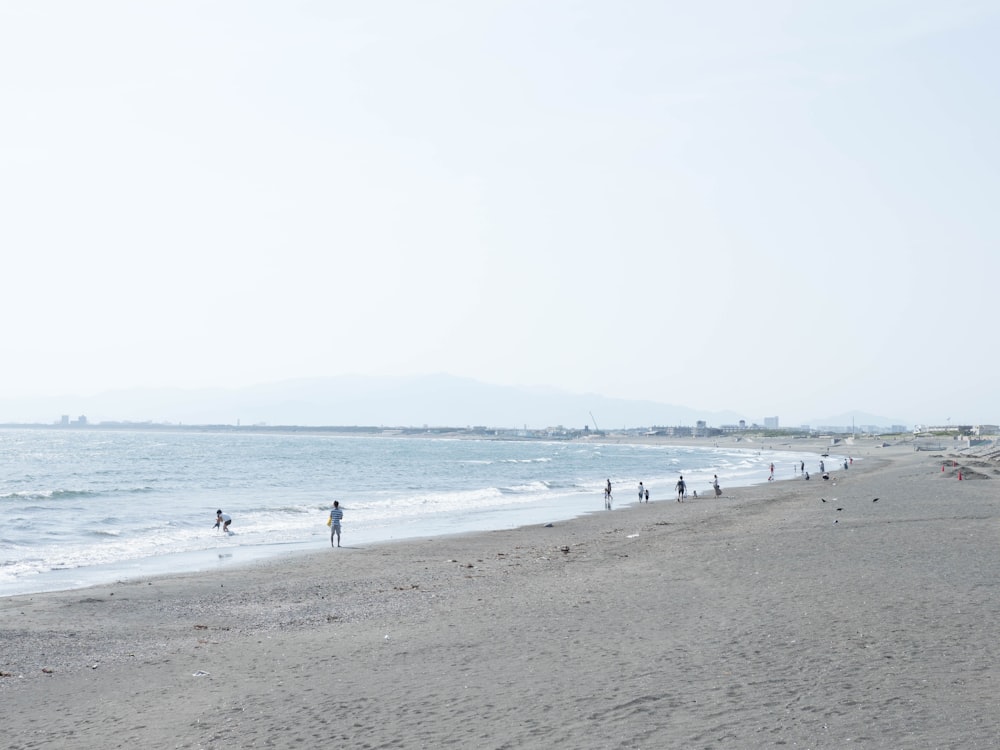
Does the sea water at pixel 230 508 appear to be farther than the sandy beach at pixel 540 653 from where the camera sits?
Yes

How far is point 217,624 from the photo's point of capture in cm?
1567

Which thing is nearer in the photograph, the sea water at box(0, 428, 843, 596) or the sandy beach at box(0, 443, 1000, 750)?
the sandy beach at box(0, 443, 1000, 750)

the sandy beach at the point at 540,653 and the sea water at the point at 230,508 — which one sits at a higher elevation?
the sandy beach at the point at 540,653

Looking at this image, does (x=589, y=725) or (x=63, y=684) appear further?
(x=63, y=684)

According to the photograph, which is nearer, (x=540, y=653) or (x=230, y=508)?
(x=540, y=653)

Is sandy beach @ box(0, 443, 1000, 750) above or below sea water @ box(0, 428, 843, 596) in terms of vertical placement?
above

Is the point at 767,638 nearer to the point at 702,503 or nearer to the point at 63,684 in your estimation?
the point at 63,684

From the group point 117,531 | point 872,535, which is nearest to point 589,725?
point 872,535

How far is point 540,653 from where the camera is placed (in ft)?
39.1

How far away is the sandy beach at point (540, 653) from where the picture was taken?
29.2 ft

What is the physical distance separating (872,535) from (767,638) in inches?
515

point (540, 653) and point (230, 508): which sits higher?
point (540, 653)

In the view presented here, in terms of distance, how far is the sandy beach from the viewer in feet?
29.2

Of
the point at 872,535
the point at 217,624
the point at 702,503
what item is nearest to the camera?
the point at 217,624
